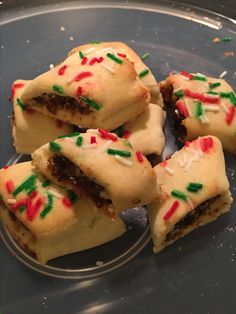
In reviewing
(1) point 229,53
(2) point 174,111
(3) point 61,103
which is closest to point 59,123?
A: (3) point 61,103

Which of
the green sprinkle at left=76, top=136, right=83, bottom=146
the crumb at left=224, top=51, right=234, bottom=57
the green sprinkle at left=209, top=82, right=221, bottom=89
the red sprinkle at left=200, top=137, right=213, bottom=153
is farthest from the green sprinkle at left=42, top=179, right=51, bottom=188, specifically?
the crumb at left=224, top=51, right=234, bottom=57

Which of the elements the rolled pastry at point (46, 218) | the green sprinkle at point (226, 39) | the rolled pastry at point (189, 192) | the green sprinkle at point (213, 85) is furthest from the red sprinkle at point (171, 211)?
the green sprinkle at point (226, 39)

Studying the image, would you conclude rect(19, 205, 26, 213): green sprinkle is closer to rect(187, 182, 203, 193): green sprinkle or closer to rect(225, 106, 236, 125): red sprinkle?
rect(187, 182, 203, 193): green sprinkle

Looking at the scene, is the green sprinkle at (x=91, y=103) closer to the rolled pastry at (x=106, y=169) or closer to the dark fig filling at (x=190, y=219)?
the rolled pastry at (x=106, y=169)

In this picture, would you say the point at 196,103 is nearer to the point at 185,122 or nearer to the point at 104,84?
the point at 185,122

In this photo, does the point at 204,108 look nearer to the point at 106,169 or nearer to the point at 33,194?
the point at 106,169

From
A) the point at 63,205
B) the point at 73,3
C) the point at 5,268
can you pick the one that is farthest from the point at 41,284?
the point at 73,3
